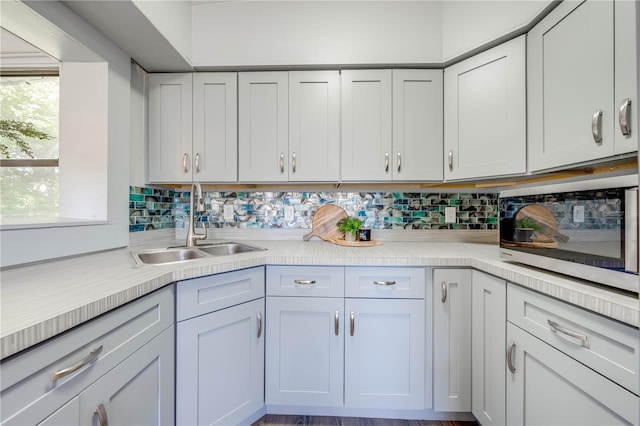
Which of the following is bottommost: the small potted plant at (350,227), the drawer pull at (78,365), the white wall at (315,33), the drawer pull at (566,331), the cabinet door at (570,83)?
the drawer pull at (78,365)

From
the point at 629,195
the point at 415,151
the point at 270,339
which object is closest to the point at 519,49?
the point at 415,151

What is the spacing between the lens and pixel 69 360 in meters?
0.65

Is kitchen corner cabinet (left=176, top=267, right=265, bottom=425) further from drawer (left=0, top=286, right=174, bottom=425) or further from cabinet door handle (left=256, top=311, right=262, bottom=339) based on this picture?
drawer (left=0, top=286, right=174, bottom=425)

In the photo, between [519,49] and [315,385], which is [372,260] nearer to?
[315,385]

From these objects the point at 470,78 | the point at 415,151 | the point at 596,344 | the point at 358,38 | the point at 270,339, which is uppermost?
the point at 358,38

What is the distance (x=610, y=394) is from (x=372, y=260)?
848 millimetres

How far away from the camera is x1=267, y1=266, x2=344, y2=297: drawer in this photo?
1370 mm

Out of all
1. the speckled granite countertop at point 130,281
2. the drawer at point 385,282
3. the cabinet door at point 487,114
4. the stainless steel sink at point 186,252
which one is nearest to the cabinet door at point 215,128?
the stainless steel sink at point 186,252

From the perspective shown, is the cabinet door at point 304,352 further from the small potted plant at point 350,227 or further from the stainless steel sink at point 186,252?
the small potted plant at point 350,227

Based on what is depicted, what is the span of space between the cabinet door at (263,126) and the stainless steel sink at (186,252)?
46cm

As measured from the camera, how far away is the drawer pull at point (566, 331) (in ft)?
2.52

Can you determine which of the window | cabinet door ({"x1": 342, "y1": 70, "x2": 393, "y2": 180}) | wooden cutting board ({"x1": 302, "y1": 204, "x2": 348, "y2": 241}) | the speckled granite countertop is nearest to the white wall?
cabinet door ({"x1": 342, "y1": 70, "x2": 393, "y2": 180})

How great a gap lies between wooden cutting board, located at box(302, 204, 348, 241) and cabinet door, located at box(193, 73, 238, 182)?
0.65 metres

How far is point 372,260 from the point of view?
1330 millimetres
